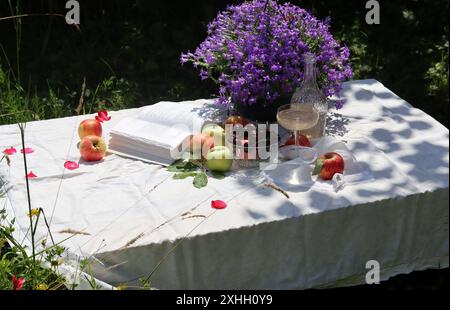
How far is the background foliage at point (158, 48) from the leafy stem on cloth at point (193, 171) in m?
1.75

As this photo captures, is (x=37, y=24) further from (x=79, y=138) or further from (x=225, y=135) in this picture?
(x=225, y=135)

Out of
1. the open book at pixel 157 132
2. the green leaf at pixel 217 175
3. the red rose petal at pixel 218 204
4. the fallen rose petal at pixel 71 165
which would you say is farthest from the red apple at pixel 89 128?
the red rose petal at pixel 218 204

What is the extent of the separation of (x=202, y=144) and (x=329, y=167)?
47 cm

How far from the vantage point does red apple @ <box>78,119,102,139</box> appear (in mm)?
2832

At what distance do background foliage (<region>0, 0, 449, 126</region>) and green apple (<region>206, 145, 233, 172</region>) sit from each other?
181 cm

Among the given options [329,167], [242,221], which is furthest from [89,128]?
[329,167]

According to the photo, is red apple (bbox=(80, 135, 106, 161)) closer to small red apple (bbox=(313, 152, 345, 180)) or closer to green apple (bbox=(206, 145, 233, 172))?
green apple (bbox=(206, 145, 233, 172))

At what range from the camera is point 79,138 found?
2.89 m

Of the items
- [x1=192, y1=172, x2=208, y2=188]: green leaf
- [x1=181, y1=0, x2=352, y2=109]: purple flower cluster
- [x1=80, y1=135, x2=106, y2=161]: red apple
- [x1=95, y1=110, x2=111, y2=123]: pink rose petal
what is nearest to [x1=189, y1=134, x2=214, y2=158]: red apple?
[x1=192, y1=172, x2=208, y2=188]: green leaf

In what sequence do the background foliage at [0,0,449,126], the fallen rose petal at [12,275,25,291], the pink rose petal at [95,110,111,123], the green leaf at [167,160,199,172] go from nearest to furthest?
the fallen rose petal at [12,275,25,291]
the green leaf at [167,160,199,172]
the pink rose petal at [95,110,111,123]
the background foliage at [0,0,449,126]

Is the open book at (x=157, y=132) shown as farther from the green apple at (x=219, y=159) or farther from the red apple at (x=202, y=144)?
the green apple at (x=219, y=159)

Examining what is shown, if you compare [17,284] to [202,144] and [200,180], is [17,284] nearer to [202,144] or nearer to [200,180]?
[200,180]

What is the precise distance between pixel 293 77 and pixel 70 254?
1.11 metres
